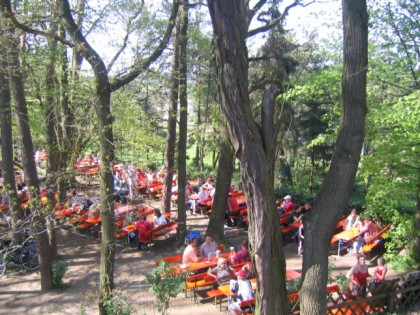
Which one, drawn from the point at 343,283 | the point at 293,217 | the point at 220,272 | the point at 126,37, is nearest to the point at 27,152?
the point at 126,37

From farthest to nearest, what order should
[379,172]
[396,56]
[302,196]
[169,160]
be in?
[302,196], [169,160], [396,56], [379,172]

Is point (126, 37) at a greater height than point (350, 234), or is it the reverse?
point (126, 37)

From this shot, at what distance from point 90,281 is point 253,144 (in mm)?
7173

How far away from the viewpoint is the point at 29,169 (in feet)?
30.9

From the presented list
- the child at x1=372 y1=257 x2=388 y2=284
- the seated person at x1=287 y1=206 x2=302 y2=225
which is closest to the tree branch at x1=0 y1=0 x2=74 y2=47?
the child at x1=372 y1=257 x2=388 y2=284

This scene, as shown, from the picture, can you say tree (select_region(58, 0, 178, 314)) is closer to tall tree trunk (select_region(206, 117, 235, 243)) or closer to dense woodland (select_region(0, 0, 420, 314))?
dense woodland (select_region(0, 0, 420, 314))

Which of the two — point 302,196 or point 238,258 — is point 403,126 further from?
point 302,196

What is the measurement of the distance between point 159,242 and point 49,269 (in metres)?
3.81

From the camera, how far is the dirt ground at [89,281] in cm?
860

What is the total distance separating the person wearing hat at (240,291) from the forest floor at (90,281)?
95 cm

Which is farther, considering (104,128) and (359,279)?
(359,279)

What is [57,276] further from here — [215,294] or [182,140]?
[182,140]

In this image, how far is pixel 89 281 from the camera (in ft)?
33.6

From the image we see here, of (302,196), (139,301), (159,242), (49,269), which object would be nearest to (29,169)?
(49,269)
